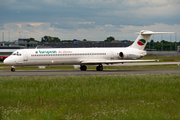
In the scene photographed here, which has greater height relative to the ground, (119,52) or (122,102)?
(119,52)

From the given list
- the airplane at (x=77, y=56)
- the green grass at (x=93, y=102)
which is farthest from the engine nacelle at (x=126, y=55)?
the green grass at (x=93, y=102)

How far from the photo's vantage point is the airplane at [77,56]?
3625 centimetres

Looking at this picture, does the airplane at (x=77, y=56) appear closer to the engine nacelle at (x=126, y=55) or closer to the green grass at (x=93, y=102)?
the engine nacelle at (x=126, y=55)

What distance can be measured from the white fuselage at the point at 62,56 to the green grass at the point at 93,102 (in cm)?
1604

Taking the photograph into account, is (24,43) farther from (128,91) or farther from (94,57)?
(128,91)

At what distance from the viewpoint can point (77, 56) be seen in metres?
38.2

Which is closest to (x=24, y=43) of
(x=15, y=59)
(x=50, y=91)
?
(x=15, y=59)

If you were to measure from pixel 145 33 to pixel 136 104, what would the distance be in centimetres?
2920

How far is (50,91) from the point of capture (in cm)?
1709

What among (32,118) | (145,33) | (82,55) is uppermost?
(145,33)

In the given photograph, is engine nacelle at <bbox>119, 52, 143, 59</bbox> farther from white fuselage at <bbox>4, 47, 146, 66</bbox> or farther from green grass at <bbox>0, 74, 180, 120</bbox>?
green grass at <bbox>0, 74, 180, 120</bbox>

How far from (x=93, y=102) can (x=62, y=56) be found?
923 inches

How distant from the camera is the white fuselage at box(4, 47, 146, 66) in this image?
36.2 metres

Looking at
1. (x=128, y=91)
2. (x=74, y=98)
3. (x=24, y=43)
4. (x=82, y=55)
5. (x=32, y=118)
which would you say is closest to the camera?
(x=32, y=118)
